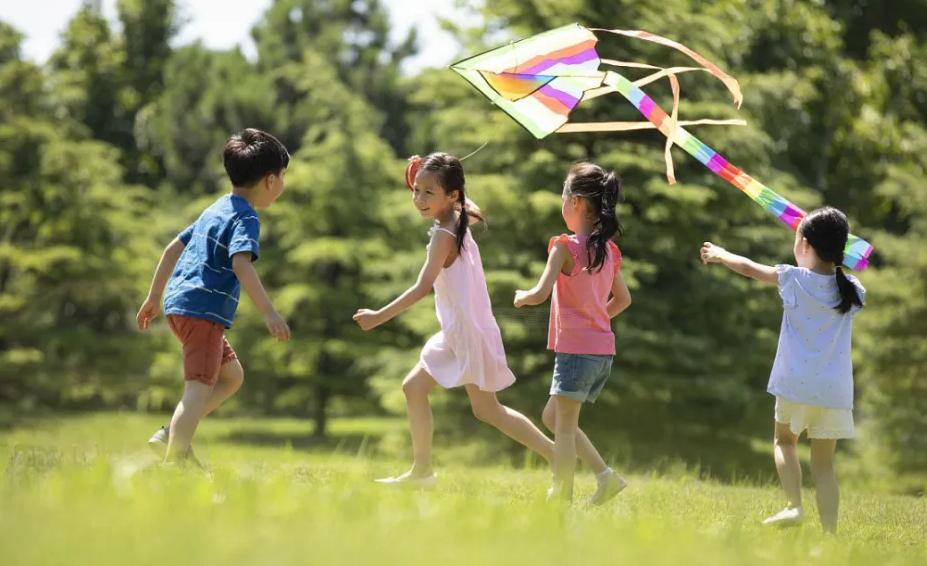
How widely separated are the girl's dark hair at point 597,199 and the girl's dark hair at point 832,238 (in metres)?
0.93

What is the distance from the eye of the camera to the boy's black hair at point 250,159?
5.32 metres

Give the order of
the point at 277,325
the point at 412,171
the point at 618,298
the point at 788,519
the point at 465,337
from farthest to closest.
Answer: the point at 412,171 < the point at 618,298 < the point at 465,337 < the point at 788,519 < the point at 277,325

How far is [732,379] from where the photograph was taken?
49.2 feet

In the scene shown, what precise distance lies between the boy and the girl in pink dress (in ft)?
2.84

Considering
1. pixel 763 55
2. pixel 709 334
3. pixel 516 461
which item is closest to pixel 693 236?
pixel 709 334

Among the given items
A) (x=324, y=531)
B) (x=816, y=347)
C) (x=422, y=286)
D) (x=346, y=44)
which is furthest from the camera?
(x=346, y=44)

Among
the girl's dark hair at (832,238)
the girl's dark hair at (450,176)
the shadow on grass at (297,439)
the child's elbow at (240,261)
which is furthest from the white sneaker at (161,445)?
the shadow on grass at (297,439)

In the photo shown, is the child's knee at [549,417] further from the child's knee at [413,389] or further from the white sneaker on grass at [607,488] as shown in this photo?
the child's knee at [413,389]

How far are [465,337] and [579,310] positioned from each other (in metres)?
0.60

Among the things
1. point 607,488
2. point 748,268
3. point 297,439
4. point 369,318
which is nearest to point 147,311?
point 369,318

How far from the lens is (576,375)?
5.27 meters

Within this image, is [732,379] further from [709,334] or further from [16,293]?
[16,293]

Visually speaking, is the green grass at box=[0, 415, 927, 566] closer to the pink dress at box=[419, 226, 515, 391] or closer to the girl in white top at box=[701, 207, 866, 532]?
the girl in white top at box=[701, 207, 866, 532]

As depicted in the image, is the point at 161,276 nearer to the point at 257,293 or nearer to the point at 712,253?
the point at 257,293
